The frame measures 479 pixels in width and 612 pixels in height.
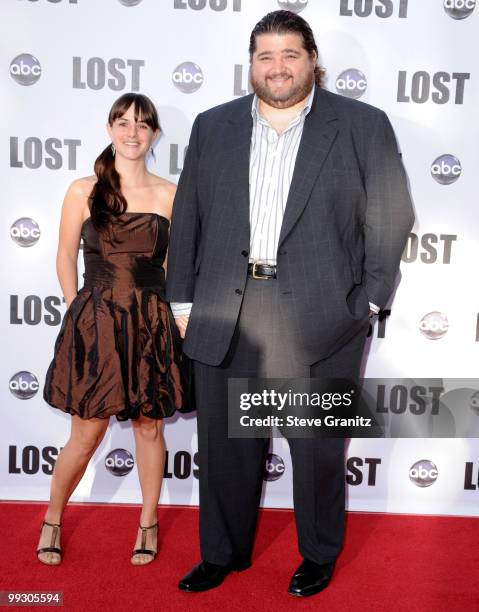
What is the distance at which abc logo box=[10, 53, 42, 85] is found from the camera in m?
2.85

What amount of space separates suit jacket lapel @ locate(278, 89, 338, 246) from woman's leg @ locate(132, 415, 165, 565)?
89 cm

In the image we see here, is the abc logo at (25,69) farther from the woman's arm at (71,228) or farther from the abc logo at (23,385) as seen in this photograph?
the abc logo at (23,385)

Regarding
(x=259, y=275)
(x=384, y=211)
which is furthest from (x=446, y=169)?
(x=259, y=275)

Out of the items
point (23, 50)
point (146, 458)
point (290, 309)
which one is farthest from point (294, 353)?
point (23, 50)

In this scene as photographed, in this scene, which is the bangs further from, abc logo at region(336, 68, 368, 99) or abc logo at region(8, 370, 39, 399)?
abc logo at region(8, 370, 39, 399)

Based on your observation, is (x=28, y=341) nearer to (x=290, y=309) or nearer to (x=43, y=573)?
(x=43, y=573)

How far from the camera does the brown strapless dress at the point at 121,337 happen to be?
2.46 meters

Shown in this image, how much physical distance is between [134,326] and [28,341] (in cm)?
79

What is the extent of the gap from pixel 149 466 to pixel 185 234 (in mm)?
893

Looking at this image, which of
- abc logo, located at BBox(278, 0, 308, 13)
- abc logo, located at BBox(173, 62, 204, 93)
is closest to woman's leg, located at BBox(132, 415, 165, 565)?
abc logo, located at BBox(173, 62, 204, 93)

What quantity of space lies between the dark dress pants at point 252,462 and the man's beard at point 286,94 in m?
0.64

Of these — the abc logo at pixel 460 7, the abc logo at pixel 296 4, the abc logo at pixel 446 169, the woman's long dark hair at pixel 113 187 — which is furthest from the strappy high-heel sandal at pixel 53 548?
the abc logo at pixel 460 7

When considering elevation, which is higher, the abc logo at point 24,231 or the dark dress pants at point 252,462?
the abc logo at point 24,231

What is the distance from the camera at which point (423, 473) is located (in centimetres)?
316
